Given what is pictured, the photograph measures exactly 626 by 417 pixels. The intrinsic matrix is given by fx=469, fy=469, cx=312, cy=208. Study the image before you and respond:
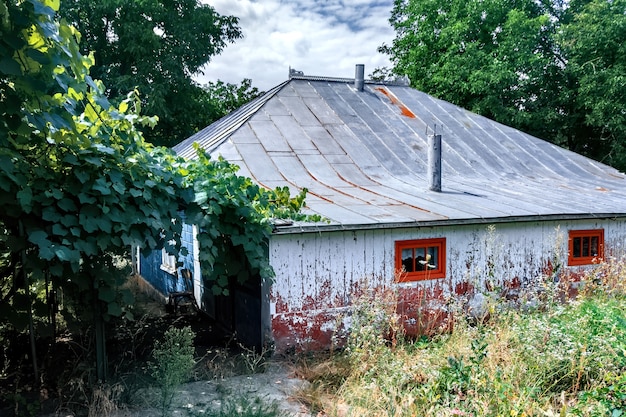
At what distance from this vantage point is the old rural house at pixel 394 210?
633 centimetres

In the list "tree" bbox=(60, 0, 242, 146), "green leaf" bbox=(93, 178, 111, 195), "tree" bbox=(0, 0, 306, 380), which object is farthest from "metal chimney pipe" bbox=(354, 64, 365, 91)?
"green leaf" bbox=(93, 178, 111, 195)

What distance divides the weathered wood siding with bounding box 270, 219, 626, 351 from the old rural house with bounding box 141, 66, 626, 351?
0.05ft

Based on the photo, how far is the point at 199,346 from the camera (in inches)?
268

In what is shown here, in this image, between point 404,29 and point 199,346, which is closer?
point 199,346

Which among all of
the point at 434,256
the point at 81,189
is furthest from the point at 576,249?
the point at 81,189

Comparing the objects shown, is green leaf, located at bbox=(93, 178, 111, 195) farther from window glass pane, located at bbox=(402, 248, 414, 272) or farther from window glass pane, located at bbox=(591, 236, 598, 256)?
window glass pane, located at bbox=(591, 236, 598, 256)

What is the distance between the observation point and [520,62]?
17.9 meters

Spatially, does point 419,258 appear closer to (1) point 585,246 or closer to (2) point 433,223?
(2) point 433,223

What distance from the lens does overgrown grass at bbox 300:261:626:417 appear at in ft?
13.3

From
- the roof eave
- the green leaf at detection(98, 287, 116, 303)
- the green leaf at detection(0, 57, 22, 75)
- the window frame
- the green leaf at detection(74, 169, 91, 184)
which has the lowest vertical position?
the window frame

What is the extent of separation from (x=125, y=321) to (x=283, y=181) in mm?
3392

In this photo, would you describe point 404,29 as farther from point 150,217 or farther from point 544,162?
point 150,217

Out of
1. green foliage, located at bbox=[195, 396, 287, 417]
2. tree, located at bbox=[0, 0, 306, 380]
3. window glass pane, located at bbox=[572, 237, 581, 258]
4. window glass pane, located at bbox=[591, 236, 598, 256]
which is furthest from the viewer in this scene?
window glass pane, located at bbox=[591, 236, 598, 256]

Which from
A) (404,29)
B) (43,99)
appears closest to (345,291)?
(43,99)
